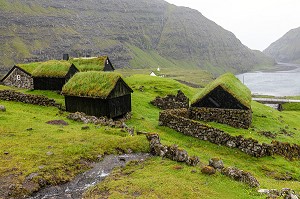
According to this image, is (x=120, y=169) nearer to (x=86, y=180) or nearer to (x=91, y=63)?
(x=86, y=180)

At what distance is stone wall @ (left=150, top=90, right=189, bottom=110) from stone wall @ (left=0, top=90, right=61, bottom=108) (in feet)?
52.3

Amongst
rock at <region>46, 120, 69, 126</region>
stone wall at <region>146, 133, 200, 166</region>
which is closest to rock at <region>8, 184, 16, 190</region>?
stone wall at <region>146, 133, 200, 166</region>

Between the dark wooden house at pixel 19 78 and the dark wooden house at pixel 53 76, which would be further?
the dark wooden house at pixel 19 78

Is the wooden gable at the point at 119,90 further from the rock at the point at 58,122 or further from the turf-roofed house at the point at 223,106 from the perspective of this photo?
the turf-roofed house at the point at 223,106

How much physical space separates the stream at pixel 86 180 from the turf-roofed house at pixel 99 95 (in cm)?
1400

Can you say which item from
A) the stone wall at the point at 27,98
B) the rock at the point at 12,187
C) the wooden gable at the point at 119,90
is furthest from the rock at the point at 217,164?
the stone wall at the point at 27,98

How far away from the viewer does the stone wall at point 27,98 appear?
36.2 metres

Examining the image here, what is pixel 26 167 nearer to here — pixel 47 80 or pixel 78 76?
pixel 78 76

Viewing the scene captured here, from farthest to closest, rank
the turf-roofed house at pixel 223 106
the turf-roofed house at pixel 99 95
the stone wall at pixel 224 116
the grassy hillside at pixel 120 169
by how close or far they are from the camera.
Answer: the turf-roofed house at pixel 223 106
the stone wall at pixel 224 116
the turf-roofed house at pixel 99 95
the grassy hillside at pixel 120 169

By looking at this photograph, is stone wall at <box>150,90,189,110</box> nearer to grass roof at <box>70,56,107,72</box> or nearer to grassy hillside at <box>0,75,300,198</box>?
grassy hillside at <box>0,75,300,198</box>

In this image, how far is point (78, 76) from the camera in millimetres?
36812

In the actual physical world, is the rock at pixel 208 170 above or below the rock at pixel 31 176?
above

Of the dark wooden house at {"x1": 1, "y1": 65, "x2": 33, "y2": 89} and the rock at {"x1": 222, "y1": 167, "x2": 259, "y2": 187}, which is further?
the dark wooden house at {"x1": 1, "y1": 65, "x2": 33, "y2": 89}

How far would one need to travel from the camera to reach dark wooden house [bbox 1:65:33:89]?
5662cm
